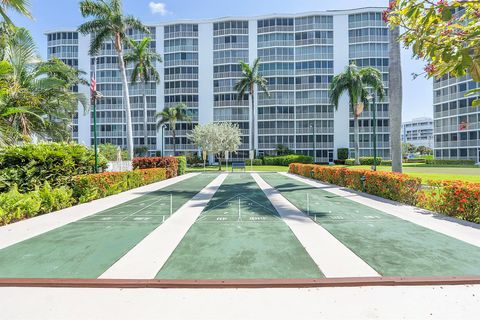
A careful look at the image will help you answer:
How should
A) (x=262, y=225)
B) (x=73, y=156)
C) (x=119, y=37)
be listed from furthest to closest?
(x=119, y=37) → (x=73, y=156) → (x=262, y=225)

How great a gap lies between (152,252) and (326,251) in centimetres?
354

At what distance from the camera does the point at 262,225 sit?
23.4ft

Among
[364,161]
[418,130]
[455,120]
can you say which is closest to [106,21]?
[364,161]

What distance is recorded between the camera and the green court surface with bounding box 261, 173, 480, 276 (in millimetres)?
4374

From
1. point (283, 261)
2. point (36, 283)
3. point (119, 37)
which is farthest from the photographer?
point (119, 37)

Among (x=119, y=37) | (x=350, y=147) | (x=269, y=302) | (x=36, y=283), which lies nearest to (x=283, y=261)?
(x=269, y=302)

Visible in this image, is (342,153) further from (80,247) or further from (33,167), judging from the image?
(80,247)

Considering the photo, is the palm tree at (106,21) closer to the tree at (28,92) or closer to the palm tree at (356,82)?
the tree at (28,92)

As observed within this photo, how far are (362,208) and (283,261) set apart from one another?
5.95 meters

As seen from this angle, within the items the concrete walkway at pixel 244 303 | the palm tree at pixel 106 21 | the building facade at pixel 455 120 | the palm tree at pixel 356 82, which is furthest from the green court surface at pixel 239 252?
the building facade at pixel 455 120

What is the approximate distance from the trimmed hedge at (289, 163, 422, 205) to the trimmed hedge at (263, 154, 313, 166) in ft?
75.8

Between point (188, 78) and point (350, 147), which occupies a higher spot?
point (188, 78)

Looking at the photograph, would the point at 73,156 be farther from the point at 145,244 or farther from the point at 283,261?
the point at 283,261

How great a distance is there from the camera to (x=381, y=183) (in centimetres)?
1161
